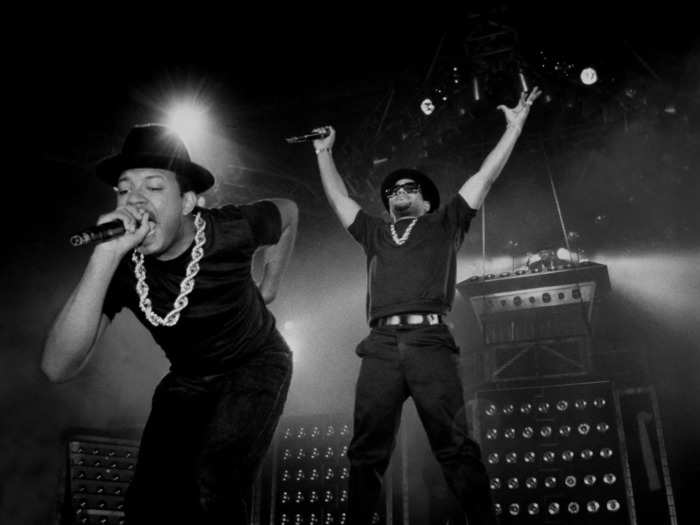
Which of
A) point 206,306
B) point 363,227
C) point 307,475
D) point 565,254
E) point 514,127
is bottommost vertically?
point 307,475

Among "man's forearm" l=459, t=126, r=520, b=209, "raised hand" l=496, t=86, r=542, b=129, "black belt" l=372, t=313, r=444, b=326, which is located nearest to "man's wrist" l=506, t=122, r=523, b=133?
"raised hand" l=496, t=86, r=542, b=129

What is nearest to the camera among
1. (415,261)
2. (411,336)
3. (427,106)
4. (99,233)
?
(99,233)

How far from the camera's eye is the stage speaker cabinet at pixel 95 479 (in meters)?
5.02

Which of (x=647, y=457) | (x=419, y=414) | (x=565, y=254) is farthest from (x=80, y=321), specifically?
(x=565, y=254)

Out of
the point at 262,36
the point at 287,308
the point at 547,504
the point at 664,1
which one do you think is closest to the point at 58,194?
the point at 262,36

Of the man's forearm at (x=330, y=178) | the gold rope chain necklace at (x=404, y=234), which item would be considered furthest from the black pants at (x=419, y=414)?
the man's forearm at (x=330, y=178)

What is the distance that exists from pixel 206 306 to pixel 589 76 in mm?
5222

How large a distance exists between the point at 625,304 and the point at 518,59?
391 cm

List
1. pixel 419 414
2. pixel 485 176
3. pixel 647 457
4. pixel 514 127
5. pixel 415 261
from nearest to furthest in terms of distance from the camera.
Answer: pixel 419 414 → pixel 415 261 → pixel 485 176 → pixel 514 127 → pixel 647 457

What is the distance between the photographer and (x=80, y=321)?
2240 millimetres

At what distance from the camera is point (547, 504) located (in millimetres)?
4660

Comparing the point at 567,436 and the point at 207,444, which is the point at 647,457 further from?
the point at 207,444

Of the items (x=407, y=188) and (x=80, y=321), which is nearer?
(x=80, y=321)

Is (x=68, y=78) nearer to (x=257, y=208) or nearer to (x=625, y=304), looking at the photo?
(x=257, y=208)
